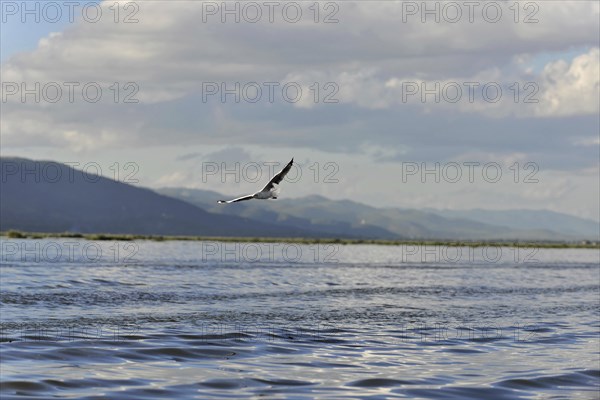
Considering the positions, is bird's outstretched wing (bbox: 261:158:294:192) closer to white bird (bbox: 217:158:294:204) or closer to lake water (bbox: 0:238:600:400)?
white bird (bbox: 217:158:294:204)

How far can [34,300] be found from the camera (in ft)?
149

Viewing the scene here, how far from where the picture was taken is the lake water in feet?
86.5

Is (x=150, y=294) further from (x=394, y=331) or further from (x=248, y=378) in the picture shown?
(x=248, y=378)

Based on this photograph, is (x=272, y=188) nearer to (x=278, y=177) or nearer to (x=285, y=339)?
(x=278, y=177)

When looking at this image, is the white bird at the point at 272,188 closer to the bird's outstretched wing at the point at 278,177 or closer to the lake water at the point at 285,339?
the bird's outstretched wing at the point at 278,177

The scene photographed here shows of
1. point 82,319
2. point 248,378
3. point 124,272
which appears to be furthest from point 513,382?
point 124,272

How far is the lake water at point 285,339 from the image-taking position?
86.5 feet

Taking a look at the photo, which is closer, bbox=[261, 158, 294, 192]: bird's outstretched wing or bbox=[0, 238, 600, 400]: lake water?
bbox=[261, 158, 294, 192]: bird's outstretched wing

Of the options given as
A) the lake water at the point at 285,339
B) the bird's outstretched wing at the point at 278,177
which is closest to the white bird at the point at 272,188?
the bird's outstretched wing at the point at 278,177

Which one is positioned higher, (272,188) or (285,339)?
(272,188)

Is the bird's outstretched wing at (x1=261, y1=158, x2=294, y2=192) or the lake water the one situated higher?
the bird's outstretched wing at (x1=261, y1=158, x2=294, y2=192)

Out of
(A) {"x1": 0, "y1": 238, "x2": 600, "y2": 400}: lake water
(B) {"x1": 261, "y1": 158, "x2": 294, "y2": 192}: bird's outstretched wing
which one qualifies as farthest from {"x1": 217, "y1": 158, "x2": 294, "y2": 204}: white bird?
(A) {"x1": 0, "y1": 238, "x2": 600, "y2": 400}: lake water

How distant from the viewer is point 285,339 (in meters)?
35.5

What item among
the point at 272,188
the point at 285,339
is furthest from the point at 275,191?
the point at 285,339
